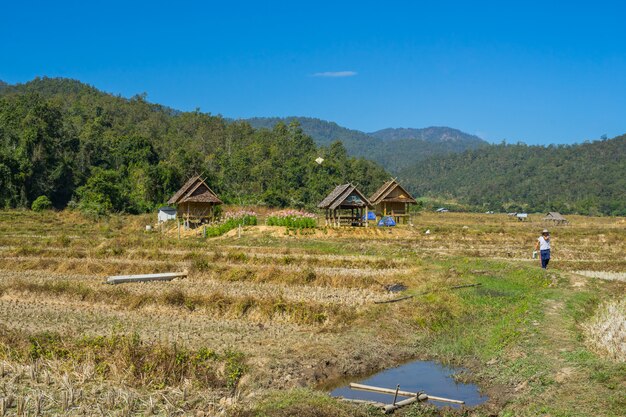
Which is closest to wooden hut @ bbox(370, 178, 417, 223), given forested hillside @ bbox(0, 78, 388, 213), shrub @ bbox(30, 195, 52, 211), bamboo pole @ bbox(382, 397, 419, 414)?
forested hillside @ bbox(0, 78, 388, 213)

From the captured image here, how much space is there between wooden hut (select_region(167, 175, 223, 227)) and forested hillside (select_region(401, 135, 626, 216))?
242ft

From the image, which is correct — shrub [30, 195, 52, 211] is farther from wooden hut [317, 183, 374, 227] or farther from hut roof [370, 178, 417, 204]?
hut roof [370, 178, 417, 204]

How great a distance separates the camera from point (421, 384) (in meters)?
9.20

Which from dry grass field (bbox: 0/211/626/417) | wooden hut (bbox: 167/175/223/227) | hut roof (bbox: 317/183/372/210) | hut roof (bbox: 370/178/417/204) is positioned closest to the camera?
dry grass field (bbox: 0/211/626/417)

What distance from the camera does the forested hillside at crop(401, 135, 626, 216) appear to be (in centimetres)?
10794

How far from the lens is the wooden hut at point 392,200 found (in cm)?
4216

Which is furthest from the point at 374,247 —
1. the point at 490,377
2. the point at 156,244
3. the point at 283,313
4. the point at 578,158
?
the point at 578,158

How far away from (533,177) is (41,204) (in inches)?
4238

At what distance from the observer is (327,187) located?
211 ft

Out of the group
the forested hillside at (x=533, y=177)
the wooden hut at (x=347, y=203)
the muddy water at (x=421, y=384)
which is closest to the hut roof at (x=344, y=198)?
the wooden hut at (x=347, y=203)

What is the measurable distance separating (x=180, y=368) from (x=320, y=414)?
90.9 inches

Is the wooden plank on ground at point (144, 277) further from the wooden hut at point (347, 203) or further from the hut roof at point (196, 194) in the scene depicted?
the wooden hut at point (347, 203)

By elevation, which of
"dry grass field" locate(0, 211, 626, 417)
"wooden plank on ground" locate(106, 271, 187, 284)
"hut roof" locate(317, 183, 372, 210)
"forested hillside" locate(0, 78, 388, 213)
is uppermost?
"forested hillside" locate(0, 78, 388, 213)

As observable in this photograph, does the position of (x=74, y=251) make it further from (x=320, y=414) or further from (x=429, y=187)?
(x=429, y=187)
